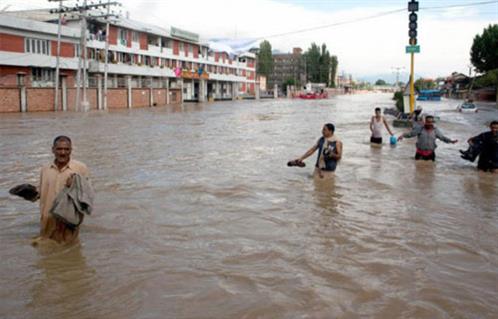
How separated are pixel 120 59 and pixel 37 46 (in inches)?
509

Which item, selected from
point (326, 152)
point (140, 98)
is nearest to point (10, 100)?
point (140, 98)

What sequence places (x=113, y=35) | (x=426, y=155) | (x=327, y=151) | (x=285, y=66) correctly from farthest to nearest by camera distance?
(x=285, y=66) < (x=113, y=35) < (x=426, y=155) < (x=327, y=151)

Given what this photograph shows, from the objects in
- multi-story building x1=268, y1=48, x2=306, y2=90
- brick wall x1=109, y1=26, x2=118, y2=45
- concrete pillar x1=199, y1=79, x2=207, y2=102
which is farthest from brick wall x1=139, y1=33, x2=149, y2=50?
multi-story building x1=268, y1=48, x2=306, y2=90

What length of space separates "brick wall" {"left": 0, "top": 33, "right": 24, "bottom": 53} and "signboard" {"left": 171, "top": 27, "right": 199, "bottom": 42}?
1041 inches

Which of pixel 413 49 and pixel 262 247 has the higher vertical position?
pixel 413 49

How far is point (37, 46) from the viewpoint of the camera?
39.5 meters

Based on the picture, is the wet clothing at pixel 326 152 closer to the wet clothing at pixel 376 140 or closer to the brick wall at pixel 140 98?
the wet clothing at pixel 376 140

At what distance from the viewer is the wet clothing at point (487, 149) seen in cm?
1052

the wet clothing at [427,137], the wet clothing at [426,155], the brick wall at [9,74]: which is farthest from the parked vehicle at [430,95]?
the wet clothing at [427,137]

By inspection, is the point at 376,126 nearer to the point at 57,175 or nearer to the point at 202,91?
the point at 57,175

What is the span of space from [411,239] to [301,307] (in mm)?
2472

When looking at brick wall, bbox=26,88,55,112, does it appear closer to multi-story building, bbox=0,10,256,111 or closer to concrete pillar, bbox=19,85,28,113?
concrete pillar, bbox=19,85,28,113

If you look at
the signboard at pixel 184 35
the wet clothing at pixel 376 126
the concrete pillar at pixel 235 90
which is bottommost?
the wet clothing at pixel 376 126

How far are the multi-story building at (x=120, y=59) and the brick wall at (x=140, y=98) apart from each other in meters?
0.52
